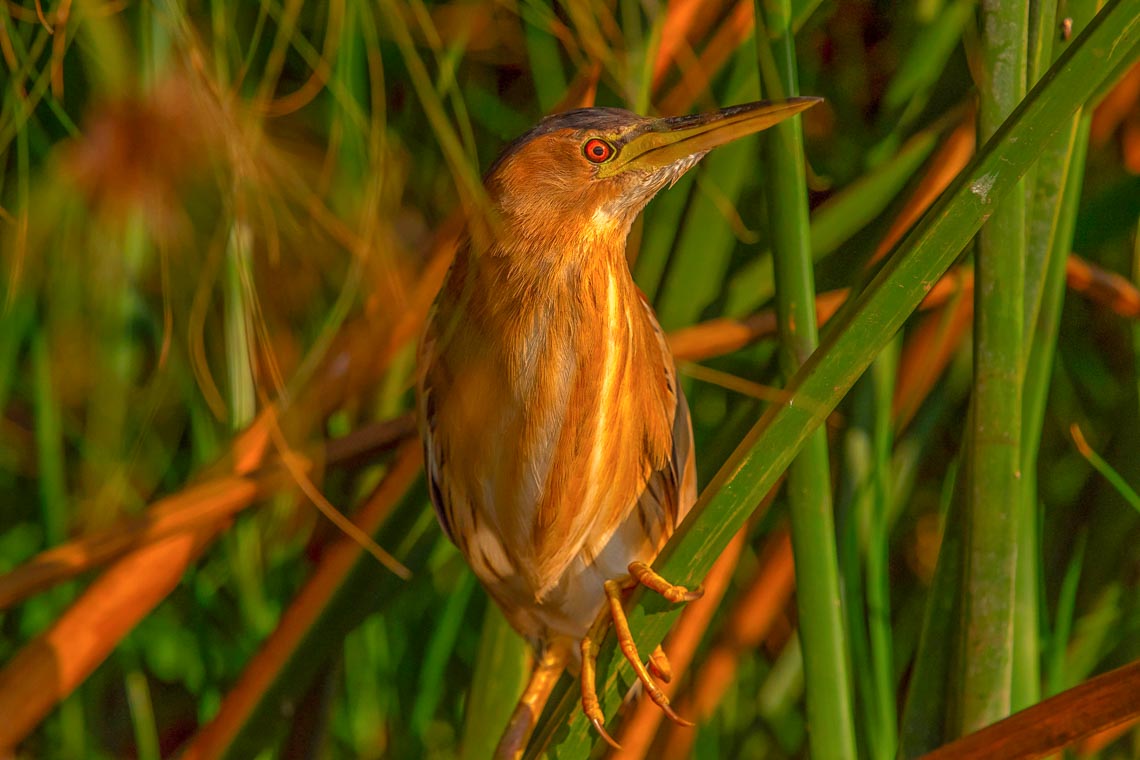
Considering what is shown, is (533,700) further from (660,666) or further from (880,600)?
(880,600)

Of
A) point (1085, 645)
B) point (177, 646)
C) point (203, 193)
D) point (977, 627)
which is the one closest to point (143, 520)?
point (177, 646)

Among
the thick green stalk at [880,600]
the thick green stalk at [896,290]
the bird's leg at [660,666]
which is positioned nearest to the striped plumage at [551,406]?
the bird's leg at [660,666]

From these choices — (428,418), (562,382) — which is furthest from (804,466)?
(428,418)

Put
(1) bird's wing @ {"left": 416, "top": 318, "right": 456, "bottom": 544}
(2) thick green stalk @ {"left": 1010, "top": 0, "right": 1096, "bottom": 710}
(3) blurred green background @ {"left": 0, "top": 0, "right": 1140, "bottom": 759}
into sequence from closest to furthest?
(3) blurred green background @ {"left": 0, "top": 0, "right": 1140, "bottom": 759}
(2) thick green stalk @ {"left": 1010, "top": 0, "right": 1096, "bottom": 710}
(1) bird's wing @ {"left": 416, "top": 318, "right": 456, "bottom": 544}

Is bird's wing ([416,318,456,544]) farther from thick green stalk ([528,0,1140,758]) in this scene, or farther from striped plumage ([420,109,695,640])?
thick green stalk ([528,0,1140,758])

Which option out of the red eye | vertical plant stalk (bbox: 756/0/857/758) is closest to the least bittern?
the red eye

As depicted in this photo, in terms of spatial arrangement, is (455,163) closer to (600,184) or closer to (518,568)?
(600,184)

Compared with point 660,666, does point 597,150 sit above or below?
above
